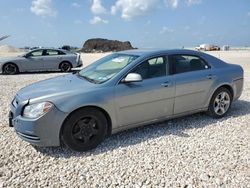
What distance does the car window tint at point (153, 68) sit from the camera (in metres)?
4.68

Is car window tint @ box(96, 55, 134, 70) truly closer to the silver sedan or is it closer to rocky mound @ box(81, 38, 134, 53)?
the silver sedan

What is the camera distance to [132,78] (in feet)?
14.2

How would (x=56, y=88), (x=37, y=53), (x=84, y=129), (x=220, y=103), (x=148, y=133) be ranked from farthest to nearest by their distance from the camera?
(x=37, y=53) → (x=220, y=103) → (x=148, y=133) → (x=56, y=88) → (x=84, y=129)

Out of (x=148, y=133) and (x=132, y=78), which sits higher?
(x=132, y=78)

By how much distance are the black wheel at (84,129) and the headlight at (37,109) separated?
0.34 meters

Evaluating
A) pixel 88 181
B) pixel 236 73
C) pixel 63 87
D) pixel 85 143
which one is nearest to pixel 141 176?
pixel 88 181

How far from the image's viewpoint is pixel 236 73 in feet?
19.1

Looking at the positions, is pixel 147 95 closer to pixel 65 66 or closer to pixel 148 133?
pixel 148 133

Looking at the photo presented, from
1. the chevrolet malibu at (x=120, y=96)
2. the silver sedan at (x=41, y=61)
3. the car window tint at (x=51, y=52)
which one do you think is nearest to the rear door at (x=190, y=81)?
the chevrolet malibu at (x=120, y=96)

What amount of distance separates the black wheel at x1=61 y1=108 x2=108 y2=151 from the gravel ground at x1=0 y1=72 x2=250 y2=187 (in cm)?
15

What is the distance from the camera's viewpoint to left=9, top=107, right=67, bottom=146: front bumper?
381cm

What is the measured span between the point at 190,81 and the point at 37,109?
2.77 m

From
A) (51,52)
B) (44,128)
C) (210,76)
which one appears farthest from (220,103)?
(51,52)

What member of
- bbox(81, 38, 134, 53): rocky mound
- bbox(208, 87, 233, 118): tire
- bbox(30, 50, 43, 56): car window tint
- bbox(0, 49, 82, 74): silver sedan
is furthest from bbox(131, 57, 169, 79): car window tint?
bbox(81, 38, 134, 53): rocky mound
